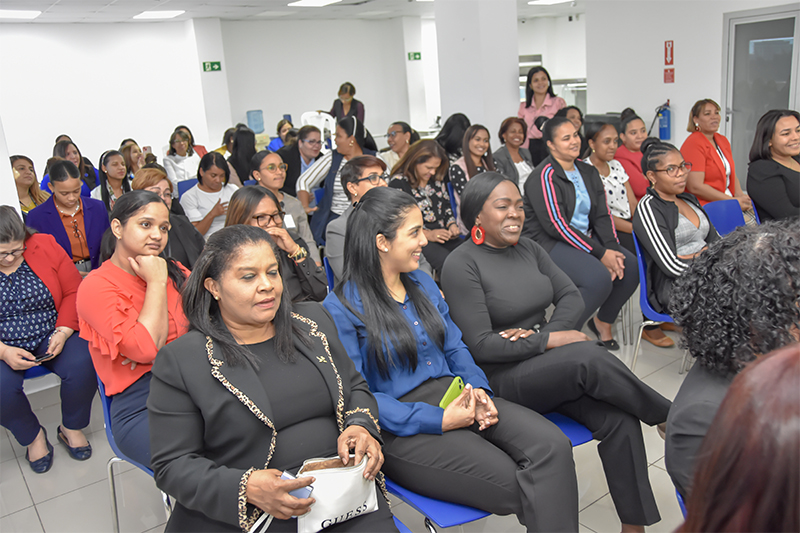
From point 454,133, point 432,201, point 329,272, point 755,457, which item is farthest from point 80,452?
point 454,133

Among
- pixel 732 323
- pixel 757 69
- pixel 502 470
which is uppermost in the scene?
pixel 757 69

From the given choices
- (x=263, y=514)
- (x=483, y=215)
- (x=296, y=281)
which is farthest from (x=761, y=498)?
(x=296, y=281)

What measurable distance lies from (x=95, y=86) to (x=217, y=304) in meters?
11.0

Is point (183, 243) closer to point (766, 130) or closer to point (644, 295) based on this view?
point (644, 295)

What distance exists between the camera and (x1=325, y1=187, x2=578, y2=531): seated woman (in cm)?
181

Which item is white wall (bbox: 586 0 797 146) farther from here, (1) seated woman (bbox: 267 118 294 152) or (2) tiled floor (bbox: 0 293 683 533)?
(2) tiled floor (bbox: 0 293 683 533)

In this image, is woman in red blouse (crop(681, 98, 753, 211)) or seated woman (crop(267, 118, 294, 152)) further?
seated woman (crop(267, 118, 294, 152))

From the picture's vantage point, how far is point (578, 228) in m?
3.92

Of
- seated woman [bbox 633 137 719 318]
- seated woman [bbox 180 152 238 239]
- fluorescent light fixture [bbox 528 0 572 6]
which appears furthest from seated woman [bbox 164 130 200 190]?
fluorescent light fixture [bbox 528 0 572 6]

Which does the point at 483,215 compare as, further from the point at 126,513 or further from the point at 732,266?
the point at 126,513

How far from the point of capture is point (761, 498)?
76 cm

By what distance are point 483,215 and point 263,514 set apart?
1.50m

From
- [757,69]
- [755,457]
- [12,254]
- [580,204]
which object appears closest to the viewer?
[755,457]

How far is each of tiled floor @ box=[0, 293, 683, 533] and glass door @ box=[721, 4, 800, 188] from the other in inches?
221
